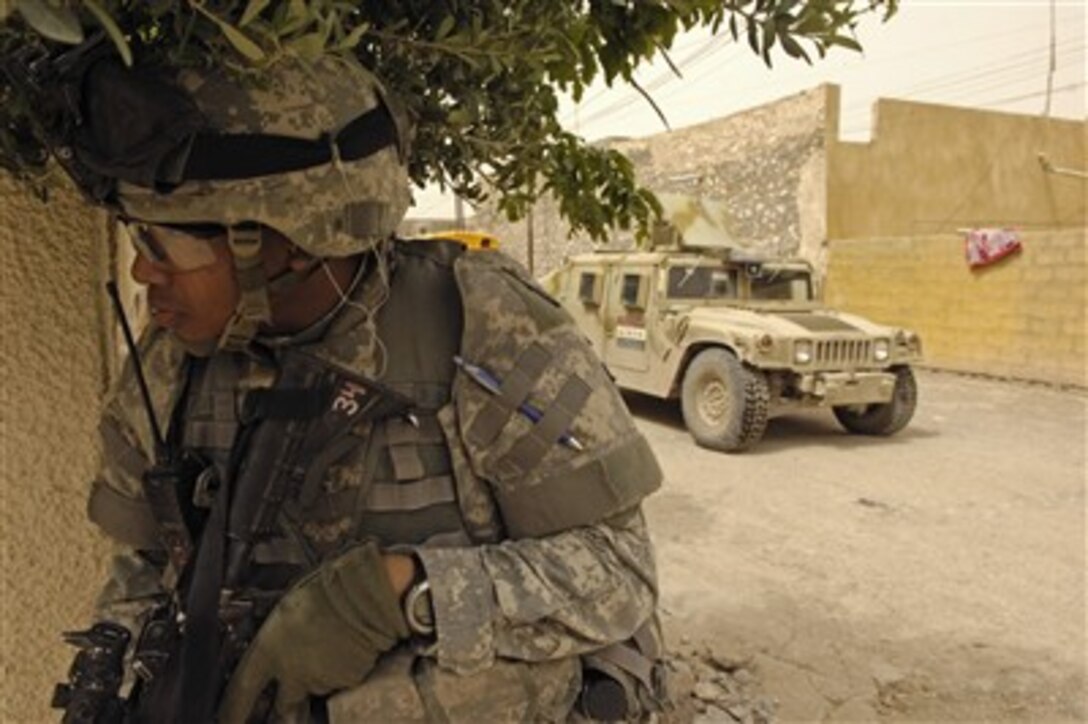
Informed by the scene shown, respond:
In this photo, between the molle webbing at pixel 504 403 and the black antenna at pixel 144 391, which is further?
the black antenna at pixel 144 391

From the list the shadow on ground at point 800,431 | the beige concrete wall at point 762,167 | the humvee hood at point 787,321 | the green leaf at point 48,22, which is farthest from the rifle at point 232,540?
the beige concrete wall at point 762,167

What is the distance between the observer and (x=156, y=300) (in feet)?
3.62

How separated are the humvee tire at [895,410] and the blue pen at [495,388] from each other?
592 cm

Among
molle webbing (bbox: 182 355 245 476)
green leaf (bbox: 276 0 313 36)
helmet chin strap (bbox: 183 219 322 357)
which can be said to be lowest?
molle webbing (bbox: 182 355 245 476)

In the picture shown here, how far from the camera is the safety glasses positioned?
1.08 meters

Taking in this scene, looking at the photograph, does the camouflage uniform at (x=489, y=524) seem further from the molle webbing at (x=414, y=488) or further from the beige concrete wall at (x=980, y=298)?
the beige concrete wall at (x=980, y=298)

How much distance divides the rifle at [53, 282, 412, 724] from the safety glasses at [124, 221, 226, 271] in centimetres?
16

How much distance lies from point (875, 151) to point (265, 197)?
1308 centimetres

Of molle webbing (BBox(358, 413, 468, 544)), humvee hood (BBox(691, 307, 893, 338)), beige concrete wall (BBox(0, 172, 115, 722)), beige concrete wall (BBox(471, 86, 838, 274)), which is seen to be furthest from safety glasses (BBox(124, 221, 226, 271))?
beige concrete wall (BBox(471, 86, 838, 274))

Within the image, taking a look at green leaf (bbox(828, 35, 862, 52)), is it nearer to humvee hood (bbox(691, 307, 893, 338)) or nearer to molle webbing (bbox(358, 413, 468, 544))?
molle webbing (bbox(358, 413, 468, 544))

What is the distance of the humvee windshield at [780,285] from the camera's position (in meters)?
7.18

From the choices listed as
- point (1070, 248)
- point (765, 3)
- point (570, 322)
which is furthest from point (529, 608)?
point (1070, 248)

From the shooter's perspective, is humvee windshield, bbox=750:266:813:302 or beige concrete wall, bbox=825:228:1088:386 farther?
beige concrete wall, bbox=825:228:1088:386

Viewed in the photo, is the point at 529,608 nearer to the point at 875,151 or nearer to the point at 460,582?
the point at 460,582
